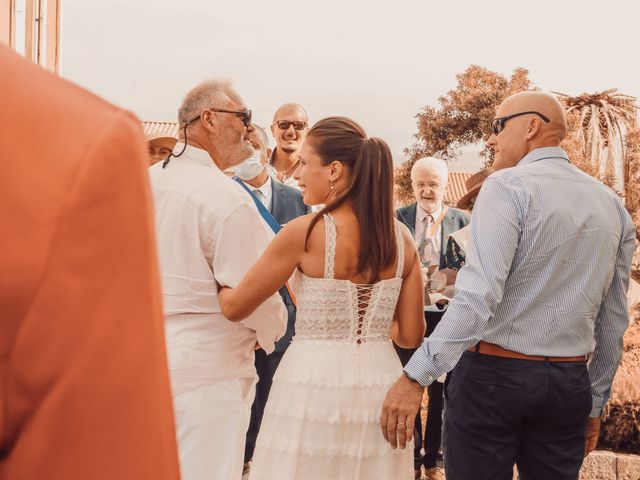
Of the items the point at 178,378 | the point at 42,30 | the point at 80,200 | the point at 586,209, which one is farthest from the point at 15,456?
the point at 42,30

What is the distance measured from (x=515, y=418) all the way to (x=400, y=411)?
1.47 ft

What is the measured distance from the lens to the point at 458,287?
3283 mm

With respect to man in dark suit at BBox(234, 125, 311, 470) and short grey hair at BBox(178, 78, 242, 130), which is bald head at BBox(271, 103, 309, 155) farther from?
short grey hair at BBox(178, 78, 242, 130)

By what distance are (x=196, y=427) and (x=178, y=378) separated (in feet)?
0.67

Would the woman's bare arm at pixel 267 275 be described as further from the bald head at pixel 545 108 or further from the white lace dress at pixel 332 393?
the bald head at pixel 545 108

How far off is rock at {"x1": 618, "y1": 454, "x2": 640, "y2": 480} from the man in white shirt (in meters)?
3.85

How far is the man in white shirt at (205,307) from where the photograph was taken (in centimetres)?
332

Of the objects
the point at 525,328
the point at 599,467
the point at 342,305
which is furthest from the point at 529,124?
the point at 599,467

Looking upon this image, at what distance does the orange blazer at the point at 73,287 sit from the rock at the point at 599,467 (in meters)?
6.23

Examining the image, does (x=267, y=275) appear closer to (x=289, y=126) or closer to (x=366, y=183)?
(x=366, y=183)

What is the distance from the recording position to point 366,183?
3521 millimetres

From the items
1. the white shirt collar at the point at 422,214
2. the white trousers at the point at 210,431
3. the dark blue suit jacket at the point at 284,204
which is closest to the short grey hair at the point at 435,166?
the white shirt collar at the point at 422,214

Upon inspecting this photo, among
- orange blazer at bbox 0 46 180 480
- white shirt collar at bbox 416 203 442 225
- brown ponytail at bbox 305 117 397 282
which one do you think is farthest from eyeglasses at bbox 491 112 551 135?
orange blazer at bbox 0 46 180 480

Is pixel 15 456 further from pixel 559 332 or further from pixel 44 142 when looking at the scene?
pixel 559 332
